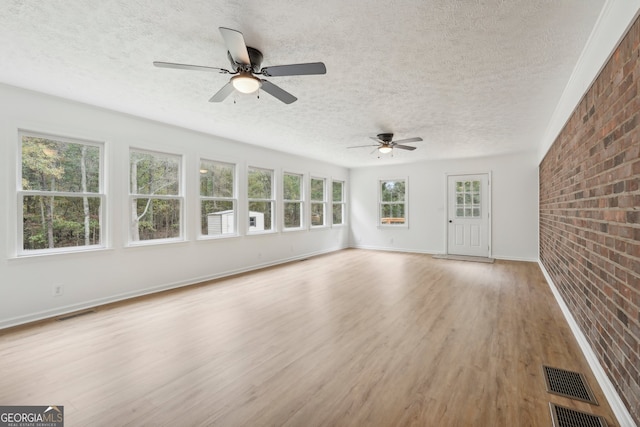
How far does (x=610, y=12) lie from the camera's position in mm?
1896

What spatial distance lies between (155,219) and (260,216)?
7.13 feet

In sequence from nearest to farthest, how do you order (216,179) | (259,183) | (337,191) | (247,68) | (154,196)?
(247,68) → (154,196) → (216,179) → (259,183) → (337,191)

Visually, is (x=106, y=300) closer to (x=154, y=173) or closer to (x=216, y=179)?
(x=154, y=173)

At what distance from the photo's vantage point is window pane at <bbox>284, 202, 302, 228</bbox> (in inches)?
278


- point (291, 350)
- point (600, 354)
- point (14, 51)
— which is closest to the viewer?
point (600, 354)

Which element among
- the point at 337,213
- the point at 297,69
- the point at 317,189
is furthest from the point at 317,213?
the point at 297,69

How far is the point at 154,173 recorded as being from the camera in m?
4.57

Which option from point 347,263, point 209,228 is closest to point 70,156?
point 209,228

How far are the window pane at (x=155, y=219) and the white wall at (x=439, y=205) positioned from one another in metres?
5.69

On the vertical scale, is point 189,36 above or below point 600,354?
above

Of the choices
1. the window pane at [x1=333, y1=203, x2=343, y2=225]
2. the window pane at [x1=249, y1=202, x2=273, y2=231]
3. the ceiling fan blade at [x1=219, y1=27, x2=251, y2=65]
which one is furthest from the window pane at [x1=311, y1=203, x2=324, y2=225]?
the ceiling fan blade at [x1=219, y1=27, x2=251, y2=65]

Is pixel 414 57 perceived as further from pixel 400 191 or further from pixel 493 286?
pixel 400 191

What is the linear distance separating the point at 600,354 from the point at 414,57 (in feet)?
8.86

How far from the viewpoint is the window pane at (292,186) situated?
276 inches
